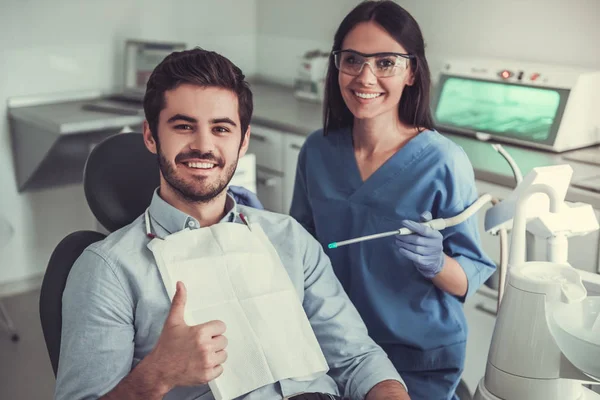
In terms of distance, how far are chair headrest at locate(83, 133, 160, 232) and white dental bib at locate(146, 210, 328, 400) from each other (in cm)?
16

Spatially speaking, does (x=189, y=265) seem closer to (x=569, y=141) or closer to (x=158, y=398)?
(x=158, y=398)

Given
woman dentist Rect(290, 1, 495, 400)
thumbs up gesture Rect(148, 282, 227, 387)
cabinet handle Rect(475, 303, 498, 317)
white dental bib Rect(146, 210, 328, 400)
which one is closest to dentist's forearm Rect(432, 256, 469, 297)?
woman dentist Rect(290, 1, 495, 400)

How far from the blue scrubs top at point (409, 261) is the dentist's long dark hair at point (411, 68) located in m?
0.08

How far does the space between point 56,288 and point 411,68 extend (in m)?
0.93

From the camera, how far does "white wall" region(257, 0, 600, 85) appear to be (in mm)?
2820

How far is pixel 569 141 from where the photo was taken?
106 inches

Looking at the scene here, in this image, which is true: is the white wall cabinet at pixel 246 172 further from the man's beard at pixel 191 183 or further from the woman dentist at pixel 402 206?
the man's beard at pixel 191 183

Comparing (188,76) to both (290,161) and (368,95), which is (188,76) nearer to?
(368,95)

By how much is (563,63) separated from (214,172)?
6.28 ft

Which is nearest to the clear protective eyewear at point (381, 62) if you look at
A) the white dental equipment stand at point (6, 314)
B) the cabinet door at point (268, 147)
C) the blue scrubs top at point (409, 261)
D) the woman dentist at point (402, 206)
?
the woman dentist at point (402, 206)

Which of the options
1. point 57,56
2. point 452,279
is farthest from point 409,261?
point 57,56

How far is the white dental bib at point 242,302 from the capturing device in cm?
138

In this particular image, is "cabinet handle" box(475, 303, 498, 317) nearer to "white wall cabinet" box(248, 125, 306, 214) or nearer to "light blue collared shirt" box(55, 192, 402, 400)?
"white wall cabinet" box(248, 125, 306, 214)

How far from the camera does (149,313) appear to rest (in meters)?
1.35
